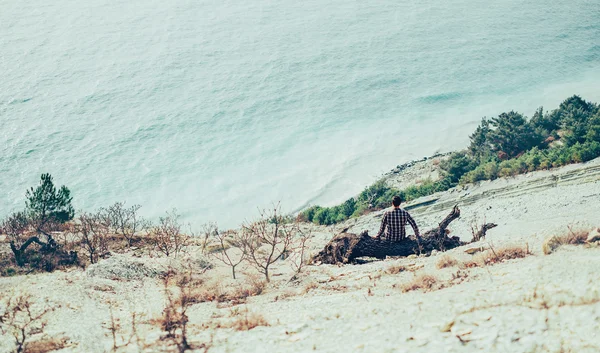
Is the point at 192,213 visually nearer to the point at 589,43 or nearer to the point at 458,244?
the point at 458,244

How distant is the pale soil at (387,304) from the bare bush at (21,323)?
0.27 metres

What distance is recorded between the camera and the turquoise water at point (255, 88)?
45.0m

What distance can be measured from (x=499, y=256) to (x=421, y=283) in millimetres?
1976

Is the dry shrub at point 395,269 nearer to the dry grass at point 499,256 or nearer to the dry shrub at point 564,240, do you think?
the dry grass at point 499,256

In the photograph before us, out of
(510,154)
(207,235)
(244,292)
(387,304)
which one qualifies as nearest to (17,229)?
(207,235)

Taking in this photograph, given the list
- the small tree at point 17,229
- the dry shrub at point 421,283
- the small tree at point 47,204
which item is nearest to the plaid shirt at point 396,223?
the dry shrub at point 421,283

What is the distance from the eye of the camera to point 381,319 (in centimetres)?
772

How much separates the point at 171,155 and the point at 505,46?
5628cm

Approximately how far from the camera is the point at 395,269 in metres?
10.9

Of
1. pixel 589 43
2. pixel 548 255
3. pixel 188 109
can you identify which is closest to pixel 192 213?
pixel 188 109

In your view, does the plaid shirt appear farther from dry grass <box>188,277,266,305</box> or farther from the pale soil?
dry grass <box>188,277,266,305</box>

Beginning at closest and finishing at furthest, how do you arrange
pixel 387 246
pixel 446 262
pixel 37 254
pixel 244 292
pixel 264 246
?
1. pixel 446 262
2. pixel 244 292
3. pixel 387 246
4. pixel 37 254
5. pixel 264 246

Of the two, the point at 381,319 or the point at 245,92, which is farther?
the point at 245,92

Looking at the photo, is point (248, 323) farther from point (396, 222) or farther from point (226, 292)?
point (396, 222)
